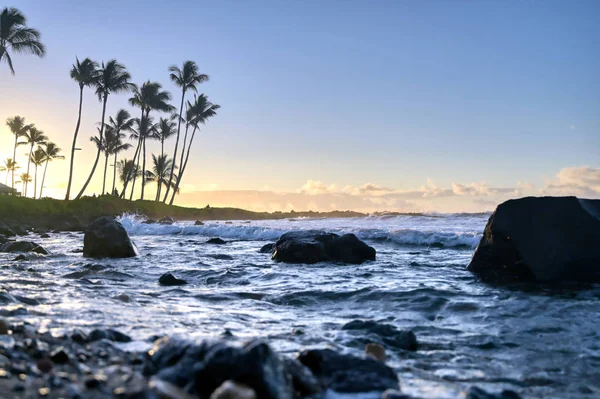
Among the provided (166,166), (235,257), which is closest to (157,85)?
(166,166)

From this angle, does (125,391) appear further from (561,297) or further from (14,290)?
(561,297)

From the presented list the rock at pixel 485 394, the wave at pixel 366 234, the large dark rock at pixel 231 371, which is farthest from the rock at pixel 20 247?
the rock at pixel 485 394

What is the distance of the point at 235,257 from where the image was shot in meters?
11.1

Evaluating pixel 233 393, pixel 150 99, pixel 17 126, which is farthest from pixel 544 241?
pixel 17 126

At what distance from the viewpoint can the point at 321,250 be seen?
10250 mm

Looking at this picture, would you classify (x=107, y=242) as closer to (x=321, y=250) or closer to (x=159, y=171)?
(x=321, y=250)

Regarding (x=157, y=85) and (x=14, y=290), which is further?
(x=157, y=85)

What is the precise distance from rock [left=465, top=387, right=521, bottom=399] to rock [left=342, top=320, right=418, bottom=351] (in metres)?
1.03

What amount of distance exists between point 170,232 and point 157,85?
27.6m

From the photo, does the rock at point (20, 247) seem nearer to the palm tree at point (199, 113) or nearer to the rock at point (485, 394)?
the rock at point (485, 394)

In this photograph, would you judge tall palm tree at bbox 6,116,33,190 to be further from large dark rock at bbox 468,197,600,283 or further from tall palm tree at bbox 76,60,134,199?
large dark rock at bbox 468,197,600,283

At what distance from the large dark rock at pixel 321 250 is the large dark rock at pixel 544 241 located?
3.24m

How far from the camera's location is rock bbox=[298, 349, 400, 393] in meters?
2.67

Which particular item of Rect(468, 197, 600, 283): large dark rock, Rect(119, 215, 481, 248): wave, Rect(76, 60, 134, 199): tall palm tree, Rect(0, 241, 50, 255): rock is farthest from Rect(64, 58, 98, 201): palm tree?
Rect(468, 197, 600, 283): large dark rock
